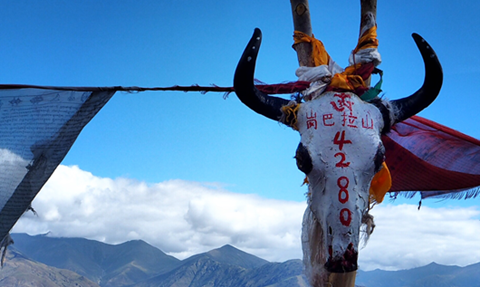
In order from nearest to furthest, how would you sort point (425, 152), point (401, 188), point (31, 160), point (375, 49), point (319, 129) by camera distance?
point (319, 129) < point (31, 160) < point (375, 49) < point (425, 152) < point (401, 188)

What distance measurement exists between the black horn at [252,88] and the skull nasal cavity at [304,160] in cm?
57

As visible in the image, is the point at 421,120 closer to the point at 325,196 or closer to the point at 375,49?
the point at 375,49

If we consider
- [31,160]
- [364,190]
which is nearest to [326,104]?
[364,190]

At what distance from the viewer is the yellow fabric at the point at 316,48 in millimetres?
5688

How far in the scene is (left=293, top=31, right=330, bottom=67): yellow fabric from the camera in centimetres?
569

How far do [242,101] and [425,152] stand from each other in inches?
119

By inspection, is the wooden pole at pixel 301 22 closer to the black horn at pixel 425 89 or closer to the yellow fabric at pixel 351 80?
the yellow fabric at pixel 351 80

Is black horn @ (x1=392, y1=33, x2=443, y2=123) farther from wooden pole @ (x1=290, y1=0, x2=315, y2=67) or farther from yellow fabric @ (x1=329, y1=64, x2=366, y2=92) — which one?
wooden pole @ (x1=290, y1=0, x2=315, y2=67)

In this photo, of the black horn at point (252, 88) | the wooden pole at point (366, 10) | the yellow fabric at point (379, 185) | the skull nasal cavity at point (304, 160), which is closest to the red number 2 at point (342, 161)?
the skull nasal cavity at point (304, 160)

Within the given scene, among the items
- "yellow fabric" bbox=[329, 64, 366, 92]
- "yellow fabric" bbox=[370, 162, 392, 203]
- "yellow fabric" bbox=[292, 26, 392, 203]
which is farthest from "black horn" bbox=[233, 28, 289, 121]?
"yellow fabric" bbox=[370, 162, 392, 203]

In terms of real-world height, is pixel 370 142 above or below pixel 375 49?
below

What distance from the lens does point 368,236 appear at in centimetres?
472

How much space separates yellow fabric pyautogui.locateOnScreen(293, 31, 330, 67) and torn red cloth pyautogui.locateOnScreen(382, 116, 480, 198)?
1.47 meters

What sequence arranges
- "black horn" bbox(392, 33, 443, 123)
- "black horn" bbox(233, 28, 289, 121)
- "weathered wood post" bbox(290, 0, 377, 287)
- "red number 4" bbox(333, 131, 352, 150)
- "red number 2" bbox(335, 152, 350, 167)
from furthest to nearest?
"weathered wood post" bbox(290, 0, 377, 287)
"black horn" bbox(392, 33, 443, 123)
"black horn" bbox(233, 28, 289, 121)
"red number 4" bbox(333, 131, 352, 150)
"red number 2" bbox(335, 152, 350, 167)
